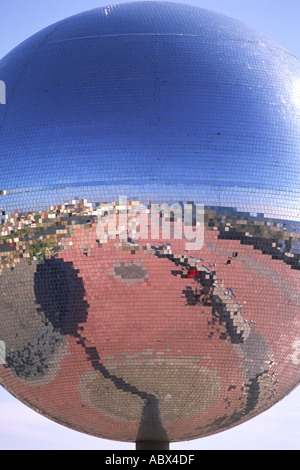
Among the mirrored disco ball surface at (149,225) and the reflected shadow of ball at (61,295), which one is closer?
the mirrored disco ball surface at (149,225)

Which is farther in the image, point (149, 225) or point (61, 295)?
point (61, 295)

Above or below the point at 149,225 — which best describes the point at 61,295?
below

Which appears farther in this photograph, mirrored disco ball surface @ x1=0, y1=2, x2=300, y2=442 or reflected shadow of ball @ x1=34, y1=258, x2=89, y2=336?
reflected shadow of ball @ x1=34, y1=258, x2=89, y2=336

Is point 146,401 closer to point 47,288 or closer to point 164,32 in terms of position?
point 47,288
